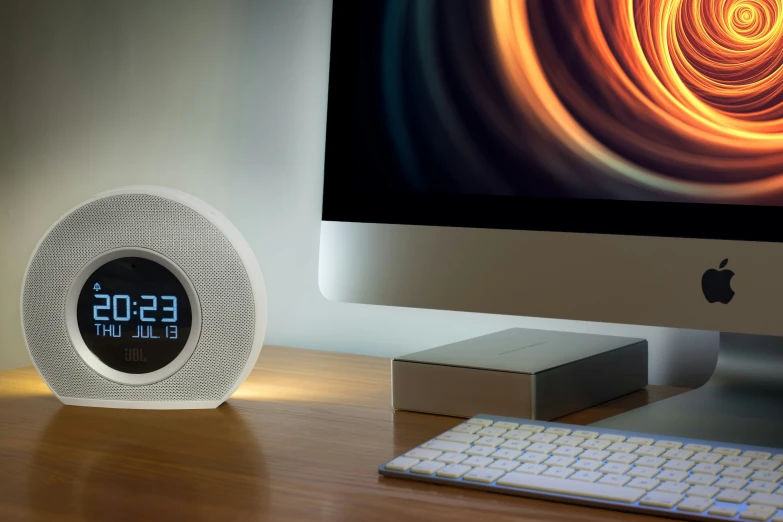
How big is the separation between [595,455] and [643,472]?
0.04 metres

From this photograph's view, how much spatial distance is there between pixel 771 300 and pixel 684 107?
0.50ft

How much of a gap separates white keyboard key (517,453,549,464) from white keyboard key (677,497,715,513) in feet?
0.32

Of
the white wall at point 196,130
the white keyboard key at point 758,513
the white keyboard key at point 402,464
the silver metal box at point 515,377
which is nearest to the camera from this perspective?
the white keyboard key at point 758,513

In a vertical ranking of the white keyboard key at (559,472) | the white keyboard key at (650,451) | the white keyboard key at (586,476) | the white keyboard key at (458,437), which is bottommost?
the white keyboard key at (458,437)

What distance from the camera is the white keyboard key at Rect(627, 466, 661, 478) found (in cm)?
54

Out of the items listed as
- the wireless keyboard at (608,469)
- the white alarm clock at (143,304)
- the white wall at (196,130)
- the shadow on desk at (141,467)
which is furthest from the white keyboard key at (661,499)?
the white wall at (196,130)

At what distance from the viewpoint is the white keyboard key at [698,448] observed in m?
0.58

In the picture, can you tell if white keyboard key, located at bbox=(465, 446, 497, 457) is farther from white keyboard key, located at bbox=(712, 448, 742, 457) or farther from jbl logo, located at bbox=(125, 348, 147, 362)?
jbl logo, located at bbox=(125, 348, 147, 362)

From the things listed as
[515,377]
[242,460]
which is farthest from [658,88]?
[242,460]

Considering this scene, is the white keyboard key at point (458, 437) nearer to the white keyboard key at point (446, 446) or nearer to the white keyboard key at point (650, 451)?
the white keyboard key at point (446, 446)

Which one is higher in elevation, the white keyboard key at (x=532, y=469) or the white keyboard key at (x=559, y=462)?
the white keyboard key at (x=559, y=462)

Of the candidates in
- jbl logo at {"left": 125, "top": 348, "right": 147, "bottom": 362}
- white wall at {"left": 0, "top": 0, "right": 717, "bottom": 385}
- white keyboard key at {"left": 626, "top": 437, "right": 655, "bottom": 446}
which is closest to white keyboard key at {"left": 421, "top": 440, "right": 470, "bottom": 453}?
white keyboard key at {"left": 626, "top": 437, "right": 655, "bottom": 446}

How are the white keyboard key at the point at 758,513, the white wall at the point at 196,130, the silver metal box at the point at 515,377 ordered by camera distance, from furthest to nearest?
the white wall at the point at 196,130 → the silver metal box at the point at 515,377 → the white keyboard key at the point at 758,513

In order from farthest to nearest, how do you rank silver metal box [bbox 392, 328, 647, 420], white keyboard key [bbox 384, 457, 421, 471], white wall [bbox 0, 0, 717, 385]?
white wall [bbox 0, 0, 717, 385], silver metal box [bbox 392, 328, 647, 420], white keyboard key [bbox 384, 457, 421, 471]
